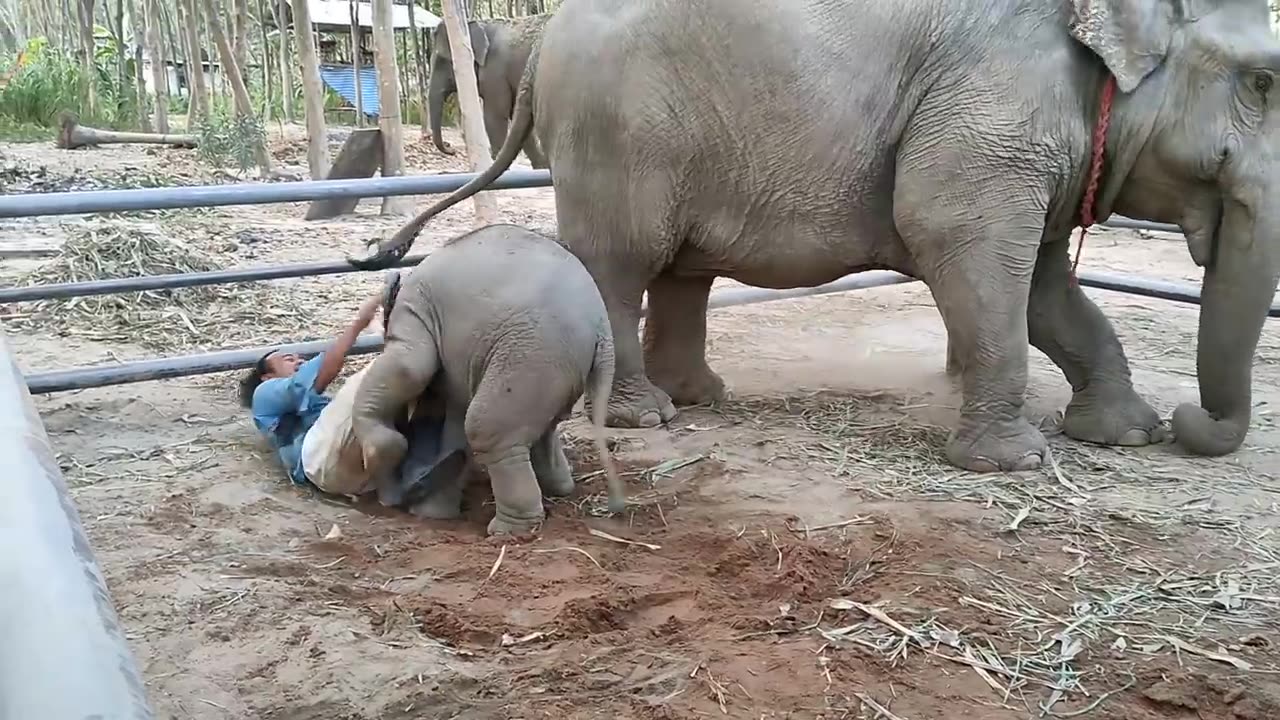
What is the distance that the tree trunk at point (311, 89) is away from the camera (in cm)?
1042

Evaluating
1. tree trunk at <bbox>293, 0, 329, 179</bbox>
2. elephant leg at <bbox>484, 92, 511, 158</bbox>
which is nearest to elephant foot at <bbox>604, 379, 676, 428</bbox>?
elephant leg at <bbox>484, 92, 511, 158</bbox>

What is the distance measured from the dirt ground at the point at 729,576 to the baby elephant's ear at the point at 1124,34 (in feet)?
4.51

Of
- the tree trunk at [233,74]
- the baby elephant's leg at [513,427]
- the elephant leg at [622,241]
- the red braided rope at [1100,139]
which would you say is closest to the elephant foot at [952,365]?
the red braided rope at [1100,139]

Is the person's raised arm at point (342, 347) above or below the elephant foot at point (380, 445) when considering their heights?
above

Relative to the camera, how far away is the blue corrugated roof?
24109 mm

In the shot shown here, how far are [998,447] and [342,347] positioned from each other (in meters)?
2.30

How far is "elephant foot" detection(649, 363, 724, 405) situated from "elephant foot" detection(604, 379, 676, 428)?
33 centimetres

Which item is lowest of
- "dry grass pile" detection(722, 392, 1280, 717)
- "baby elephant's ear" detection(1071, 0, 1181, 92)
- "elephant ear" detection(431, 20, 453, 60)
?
"dry grass pile" detection(722, 392, 1280, 717)

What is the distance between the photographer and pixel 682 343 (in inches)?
200

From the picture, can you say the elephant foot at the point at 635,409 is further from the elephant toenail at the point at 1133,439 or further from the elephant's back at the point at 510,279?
the elephant toenail at the point at 1133,439

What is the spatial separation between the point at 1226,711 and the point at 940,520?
3.79ft

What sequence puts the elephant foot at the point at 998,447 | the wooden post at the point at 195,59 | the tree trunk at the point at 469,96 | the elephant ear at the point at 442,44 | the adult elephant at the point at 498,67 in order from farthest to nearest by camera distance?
1. the wooden post at the point at 195,59
2. the elephant ear at the point at 442,44
3. the tree trunk at the point at 469,96
4. the adult elephant at the point at 498,67
5. the elephant foot at the point at 998,447

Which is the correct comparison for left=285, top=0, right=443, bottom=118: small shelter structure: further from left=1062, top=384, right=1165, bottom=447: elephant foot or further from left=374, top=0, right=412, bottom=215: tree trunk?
left=1062, top=384, right=1165, bottom=447: elephant foot

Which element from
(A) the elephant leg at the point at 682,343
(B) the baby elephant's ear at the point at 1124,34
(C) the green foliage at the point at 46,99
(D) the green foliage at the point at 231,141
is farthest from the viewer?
(C) the green foliage at the point at 46,99
